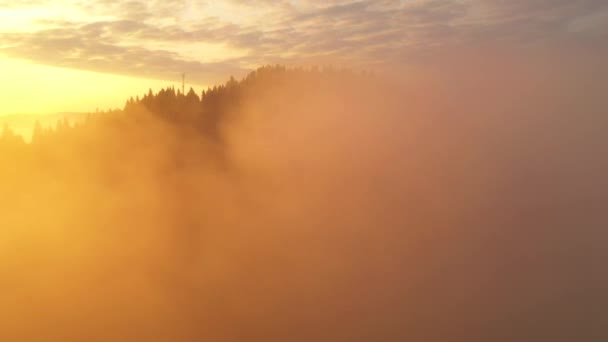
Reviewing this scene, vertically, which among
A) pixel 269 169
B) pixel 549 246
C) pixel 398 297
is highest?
pixel 269 169

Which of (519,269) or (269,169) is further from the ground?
(269,169)

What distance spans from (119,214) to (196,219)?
18.5 meters

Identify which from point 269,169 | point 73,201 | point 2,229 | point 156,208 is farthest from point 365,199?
point 2,229

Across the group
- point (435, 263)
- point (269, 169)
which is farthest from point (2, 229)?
point (435, 263)

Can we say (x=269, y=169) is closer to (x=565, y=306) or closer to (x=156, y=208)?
(x=156, y=208)

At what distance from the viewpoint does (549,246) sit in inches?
4978

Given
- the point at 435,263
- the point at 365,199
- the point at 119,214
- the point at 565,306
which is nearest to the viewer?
the point at 565,306

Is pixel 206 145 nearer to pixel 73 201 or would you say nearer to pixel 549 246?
pixel 73 201

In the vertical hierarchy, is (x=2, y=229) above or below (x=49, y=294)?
above

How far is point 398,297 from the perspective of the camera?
119000mm

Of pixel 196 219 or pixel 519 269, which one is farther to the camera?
pixel 196 219

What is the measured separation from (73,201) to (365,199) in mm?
72584

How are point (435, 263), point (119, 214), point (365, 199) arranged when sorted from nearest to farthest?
1. point (435, 263)
2. point (119, 214)
3. point (365, 199)

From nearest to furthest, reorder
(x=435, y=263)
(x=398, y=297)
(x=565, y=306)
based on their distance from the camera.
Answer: (x=565, y=306) → (x=398, y=297) → (x=435, y=263)
